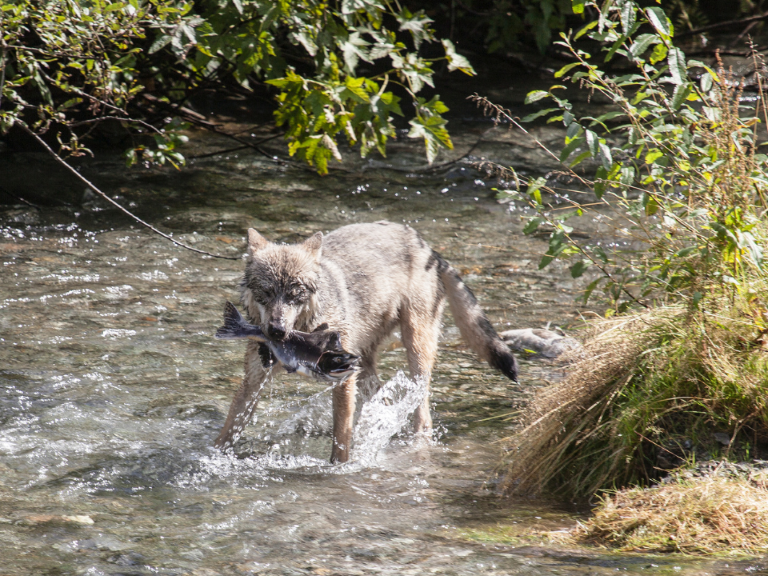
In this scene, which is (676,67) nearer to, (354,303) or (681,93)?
(681,93)

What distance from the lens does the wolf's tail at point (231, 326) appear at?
416 cm

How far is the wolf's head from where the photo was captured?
4.41m

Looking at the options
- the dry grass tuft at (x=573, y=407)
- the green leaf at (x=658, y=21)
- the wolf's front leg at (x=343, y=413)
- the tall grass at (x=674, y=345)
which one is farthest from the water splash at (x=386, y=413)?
the green leaf at (x=658, y=21)

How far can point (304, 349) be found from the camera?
4254 millimetres

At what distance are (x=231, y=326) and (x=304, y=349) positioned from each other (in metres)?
0.40

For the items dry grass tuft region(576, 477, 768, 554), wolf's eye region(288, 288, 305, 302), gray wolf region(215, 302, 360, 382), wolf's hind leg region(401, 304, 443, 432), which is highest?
wolf's eye region(288, 288, 305, 302)

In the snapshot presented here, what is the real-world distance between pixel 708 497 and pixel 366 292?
2.54 meters

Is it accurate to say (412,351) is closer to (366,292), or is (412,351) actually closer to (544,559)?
(366,292)

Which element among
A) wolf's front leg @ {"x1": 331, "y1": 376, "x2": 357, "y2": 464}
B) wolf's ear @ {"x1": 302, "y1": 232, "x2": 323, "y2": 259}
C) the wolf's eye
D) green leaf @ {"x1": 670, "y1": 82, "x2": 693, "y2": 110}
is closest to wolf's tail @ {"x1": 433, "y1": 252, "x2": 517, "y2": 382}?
→ wolf's front leg @ {"x1": 331, "y1": 376, "x2": 357, "y2": 464}

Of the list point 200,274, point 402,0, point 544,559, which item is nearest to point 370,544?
point 544,559

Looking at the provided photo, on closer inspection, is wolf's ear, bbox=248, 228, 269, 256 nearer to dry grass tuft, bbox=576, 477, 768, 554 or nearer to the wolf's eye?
the wolf's eye

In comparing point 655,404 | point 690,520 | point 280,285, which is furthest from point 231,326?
point 690,520

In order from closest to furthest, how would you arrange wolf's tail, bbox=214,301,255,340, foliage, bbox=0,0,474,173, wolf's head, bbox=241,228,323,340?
wolf's tail, bbox=214,301,255,340 → wolf's head, bbox=241,228,323,340 → foliage, bbox=0,0,474,173

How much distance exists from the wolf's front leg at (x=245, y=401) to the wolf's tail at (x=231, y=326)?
41cm
